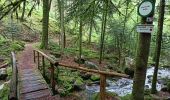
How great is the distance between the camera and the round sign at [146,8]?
4.64 metres

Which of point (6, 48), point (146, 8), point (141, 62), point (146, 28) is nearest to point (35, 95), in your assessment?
point (141, 62)

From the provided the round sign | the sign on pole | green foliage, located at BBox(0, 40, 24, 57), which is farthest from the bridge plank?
green foliage, located at BBox(0, 40, 24, 57)

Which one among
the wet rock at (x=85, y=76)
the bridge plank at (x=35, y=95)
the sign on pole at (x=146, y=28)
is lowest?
the wet rock at (x=85, y=76)

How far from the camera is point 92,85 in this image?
42.0 ft

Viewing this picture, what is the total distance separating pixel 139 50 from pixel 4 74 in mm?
7485

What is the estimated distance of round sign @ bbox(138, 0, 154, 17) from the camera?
15.2 ft

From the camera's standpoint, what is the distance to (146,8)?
15.5 feet

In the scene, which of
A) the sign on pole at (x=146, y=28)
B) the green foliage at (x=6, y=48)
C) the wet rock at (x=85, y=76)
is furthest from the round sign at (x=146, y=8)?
the green foliage at (x=6, y=48)

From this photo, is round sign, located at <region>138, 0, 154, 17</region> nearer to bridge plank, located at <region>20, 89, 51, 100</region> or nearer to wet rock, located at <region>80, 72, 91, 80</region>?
bridge plank, located at <region>20, 89, 51, 100</region>

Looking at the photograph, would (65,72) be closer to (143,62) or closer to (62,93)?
(62,93)

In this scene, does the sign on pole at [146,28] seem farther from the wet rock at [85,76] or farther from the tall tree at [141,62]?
the wet rock at [85,76]

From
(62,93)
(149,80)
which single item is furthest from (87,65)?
(62,93)

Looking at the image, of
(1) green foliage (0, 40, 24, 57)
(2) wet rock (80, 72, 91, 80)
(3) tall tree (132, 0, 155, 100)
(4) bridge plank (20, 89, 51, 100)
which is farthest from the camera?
(1) green foliage (0, 40, 24, 57)

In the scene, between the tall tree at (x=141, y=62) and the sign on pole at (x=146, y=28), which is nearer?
the sign on pole at (x=146, y=28)
